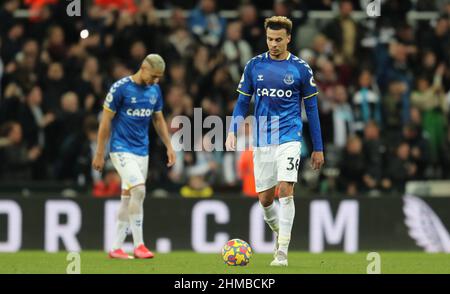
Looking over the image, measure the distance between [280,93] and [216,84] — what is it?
7.01 m

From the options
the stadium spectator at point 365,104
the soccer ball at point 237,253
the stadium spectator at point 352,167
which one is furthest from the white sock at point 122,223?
the stadium spectator at point 365,104

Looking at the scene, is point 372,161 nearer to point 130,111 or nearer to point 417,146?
point 417,146

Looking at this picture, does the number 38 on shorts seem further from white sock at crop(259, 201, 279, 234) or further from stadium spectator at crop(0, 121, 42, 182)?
stadium spectator at crop(0, 121, 42, 182)

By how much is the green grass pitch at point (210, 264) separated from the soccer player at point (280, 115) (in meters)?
0.65

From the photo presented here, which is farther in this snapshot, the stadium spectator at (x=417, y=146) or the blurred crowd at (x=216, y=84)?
the stadium spectator at (x=417, y=146)

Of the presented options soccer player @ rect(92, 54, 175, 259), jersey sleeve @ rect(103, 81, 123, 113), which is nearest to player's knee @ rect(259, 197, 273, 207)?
soccer player @ rect(92, 54, 175, 259)

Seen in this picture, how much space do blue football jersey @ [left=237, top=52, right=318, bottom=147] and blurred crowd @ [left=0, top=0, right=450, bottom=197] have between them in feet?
18.7

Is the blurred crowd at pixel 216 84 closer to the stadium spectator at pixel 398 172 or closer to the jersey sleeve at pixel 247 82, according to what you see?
the stadium spectator at pixel 398 172

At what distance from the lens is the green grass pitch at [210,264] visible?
42.9 feet

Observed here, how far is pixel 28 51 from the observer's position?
20328mm

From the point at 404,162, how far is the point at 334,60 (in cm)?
233

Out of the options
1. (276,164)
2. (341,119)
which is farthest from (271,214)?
(341,119)

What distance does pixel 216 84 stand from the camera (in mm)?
20234
